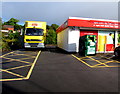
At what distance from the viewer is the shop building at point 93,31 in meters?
10.5

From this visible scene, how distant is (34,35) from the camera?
36.7 feet

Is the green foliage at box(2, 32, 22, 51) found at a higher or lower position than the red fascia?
lower

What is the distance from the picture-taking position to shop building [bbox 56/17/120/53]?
10.5 meters

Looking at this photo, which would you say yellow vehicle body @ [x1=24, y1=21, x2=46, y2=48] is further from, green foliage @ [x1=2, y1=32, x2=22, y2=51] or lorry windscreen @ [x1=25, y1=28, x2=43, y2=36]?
green foliage @ [x1=2, y1=32, x2=22, y2=51]

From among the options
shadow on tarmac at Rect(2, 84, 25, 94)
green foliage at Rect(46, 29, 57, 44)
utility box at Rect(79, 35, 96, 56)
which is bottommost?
shadow on tarmac at Rect(2, 84, 25, 94)

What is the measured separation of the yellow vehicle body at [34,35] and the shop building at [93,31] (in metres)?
3.25

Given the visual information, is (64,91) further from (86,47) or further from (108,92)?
(86,47)

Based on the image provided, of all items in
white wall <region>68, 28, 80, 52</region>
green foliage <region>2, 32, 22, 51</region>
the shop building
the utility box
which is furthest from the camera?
green foliage <region>2, 32, 22, 51</region>

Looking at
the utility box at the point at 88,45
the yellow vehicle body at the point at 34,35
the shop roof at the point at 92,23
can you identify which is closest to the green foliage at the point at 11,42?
the yellow vehicle body at the point at 34,35

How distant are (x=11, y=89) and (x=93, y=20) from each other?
10.6 m

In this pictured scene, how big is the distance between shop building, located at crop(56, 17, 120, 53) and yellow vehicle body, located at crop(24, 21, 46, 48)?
3.25m

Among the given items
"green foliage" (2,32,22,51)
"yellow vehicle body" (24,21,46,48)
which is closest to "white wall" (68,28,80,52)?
"yellow vehicle body" (24,21,46,48)

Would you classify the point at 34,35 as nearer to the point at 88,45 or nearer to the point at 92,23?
the point at 88,45

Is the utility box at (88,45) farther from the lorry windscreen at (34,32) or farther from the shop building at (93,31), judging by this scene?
the lorry windscreen at (34,32)
